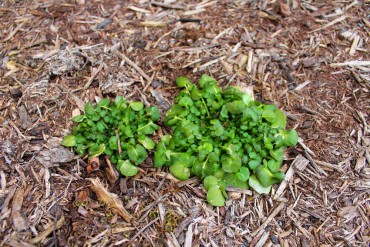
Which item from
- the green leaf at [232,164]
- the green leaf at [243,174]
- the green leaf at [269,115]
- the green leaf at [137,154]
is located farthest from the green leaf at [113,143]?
the green leaf at [269,115]

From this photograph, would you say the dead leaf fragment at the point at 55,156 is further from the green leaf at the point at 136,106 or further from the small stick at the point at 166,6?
the small stick at the point at 166,6

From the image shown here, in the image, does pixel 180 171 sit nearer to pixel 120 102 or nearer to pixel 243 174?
pixel 243 174

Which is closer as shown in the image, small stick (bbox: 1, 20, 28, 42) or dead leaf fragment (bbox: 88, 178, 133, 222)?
dead leaf fragment (bbox: 88, 178, 133, 222)

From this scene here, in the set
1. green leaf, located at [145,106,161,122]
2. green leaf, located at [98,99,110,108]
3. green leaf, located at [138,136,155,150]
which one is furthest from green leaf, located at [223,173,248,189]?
green leaf, located at [98,99,110,108]

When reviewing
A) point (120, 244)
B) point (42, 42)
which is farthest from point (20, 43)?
point (120, 244)

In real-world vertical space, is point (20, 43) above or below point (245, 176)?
above

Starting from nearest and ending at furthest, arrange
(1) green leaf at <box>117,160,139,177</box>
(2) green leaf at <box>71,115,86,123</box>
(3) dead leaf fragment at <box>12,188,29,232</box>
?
(3) dead leaf fragment at <box>12,188,29,232</box>, (1) green leaf at <box>117,160,139,177</box>, (2) green leaf at <box>71,115,86,123</box>

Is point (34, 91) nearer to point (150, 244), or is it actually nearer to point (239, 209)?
point (150, 244)

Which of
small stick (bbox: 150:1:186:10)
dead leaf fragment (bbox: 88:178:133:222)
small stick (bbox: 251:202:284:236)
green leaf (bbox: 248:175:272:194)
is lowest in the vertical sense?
small stick (bbox: 251:202:284:236)

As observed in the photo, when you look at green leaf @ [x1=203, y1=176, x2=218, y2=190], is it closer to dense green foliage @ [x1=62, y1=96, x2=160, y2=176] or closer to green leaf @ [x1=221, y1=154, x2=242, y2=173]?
green leaf @ [x1=221, y1=154, x2=242, y2=173]
